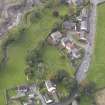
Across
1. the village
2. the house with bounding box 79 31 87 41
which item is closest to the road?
the village

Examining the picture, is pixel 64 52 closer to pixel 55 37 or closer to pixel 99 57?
pixel 55 37

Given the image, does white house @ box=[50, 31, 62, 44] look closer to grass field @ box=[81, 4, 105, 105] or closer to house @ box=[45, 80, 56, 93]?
grass field @ box=[81, 4, 105, 105]

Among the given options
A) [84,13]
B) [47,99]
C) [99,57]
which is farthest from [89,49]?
[47,99]

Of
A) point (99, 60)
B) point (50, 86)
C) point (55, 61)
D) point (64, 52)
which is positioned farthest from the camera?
point (64, 52)

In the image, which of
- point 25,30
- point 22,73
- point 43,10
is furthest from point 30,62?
point 43,10

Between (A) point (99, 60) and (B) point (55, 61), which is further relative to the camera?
(B) point (55, 61)

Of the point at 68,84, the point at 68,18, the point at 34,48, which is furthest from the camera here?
the point at 68,18

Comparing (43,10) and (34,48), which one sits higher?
(43,10)

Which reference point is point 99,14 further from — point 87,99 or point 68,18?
point 87,99
